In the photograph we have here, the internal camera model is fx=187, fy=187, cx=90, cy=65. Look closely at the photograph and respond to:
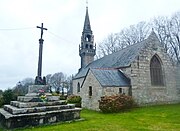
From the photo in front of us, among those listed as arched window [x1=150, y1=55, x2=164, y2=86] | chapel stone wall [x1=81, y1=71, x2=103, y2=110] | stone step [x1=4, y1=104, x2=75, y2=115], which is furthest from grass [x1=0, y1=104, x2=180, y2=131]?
arched window [x1=150, y1=55, x2=164, y2=86]

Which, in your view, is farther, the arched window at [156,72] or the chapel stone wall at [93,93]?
the arched window at [156,72]

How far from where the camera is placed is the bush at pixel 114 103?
46.6 feet

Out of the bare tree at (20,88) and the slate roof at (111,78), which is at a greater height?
the slate roof at (111,78)

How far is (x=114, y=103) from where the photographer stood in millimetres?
14227

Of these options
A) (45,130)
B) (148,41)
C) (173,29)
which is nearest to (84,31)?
(173,29)

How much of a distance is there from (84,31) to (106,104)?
22.4m

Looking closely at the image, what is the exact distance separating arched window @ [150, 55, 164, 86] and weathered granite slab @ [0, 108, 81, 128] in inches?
442

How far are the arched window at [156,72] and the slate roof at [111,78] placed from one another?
3063 mm

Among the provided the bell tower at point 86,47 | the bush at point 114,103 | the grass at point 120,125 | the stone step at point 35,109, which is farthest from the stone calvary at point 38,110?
the bell tower at point 86,47

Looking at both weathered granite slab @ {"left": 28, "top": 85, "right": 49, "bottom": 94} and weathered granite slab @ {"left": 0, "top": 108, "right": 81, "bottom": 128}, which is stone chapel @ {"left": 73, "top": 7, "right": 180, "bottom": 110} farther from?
weathered granite slab @ {"left": 0, "top": 108, "right": 81, "bottom": 128}

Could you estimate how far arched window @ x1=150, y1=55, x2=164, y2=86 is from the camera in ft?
61.2

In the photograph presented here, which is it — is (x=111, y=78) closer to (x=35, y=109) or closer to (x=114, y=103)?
(x=114, y=103)

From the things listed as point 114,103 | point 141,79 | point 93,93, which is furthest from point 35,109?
point 141,79

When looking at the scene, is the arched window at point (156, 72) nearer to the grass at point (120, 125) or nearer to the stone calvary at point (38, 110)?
the grass at point (120, 125)
